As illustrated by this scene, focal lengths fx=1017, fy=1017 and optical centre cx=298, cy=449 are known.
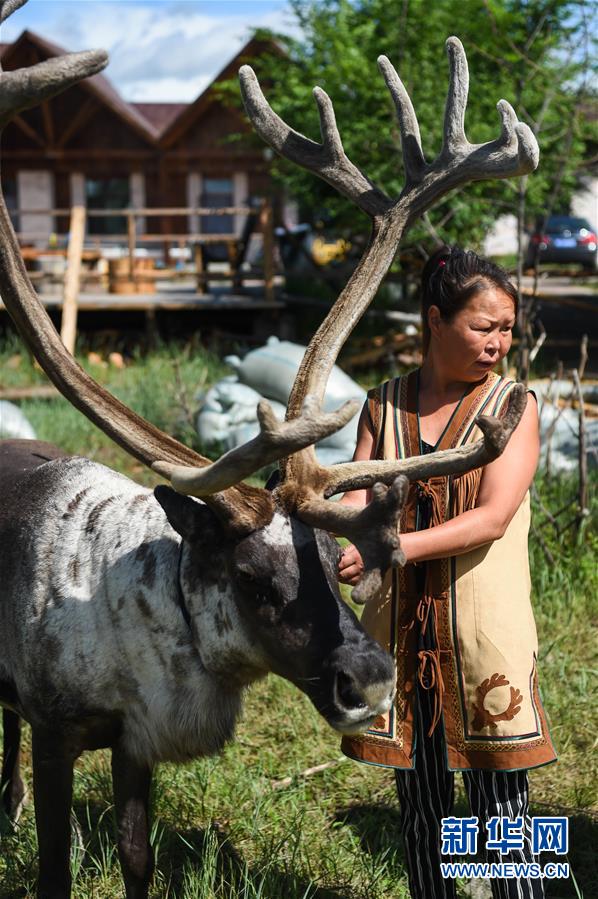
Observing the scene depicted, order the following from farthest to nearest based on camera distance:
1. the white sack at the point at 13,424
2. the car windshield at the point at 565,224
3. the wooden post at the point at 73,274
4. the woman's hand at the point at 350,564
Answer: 1. the car windshield at the point at 565,224
2. the wooden post at the point at 73,274
3. the white sack at the point at 13,424
4. the woman's hand at the point at 350,564

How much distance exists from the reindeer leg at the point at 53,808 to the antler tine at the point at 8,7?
186cm

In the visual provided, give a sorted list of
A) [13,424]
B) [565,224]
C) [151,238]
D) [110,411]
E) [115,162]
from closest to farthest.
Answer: [110,411], [13,424], [151,238], [565,224], [115,162]

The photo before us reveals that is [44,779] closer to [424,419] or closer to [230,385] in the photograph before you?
[424,419]

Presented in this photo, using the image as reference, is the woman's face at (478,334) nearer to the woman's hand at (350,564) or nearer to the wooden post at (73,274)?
the woman's hand at (350,564)

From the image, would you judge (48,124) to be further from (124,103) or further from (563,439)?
(563,439)

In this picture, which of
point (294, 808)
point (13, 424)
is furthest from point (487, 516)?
point (13, 424)

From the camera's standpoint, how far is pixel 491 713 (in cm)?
252

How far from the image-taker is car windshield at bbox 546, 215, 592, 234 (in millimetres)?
25062

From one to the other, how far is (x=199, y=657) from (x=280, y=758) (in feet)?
5.23

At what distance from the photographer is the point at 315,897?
10.1 ft

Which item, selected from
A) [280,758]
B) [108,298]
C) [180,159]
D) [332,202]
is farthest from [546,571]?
[180,159]

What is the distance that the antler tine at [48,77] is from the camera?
2115 millimetres

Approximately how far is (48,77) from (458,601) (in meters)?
1.55

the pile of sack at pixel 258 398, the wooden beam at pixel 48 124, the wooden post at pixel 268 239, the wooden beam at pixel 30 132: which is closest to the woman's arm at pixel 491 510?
the pile of sack at pixel 258 398
